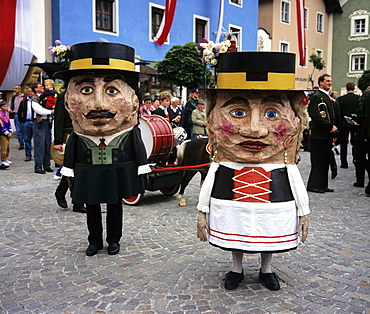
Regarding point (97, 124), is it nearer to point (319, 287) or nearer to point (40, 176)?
point (319, 287)

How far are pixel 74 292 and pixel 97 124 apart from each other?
1.60 m

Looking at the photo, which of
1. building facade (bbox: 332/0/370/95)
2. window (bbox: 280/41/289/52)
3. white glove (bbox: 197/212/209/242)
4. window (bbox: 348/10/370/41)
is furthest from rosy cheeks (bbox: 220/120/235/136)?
window (bbox: 348/10/370/41)

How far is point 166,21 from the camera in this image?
19.1 metres

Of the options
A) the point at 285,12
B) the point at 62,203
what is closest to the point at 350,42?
the point at 285,12

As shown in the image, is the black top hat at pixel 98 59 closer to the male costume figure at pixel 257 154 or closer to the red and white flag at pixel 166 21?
the male costume figure at pixel 257 154

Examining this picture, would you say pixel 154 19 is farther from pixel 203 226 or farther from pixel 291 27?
pixel 203 226

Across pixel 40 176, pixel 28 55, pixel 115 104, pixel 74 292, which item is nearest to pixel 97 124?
pixel 115 104

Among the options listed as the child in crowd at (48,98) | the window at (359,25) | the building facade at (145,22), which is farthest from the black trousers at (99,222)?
the window at (359,25)

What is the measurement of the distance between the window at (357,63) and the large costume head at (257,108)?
3366cm

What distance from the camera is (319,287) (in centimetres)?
391

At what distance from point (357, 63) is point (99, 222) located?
33.9m

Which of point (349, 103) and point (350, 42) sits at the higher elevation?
point (350, 42)

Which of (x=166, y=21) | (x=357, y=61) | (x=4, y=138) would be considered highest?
(x=357, y=61)

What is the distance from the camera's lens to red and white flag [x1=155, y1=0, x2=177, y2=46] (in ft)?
62.5
